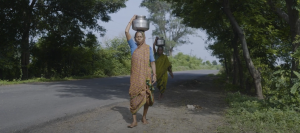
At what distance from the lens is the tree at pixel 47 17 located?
17594 mm

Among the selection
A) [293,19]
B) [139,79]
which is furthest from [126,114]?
[293,19]

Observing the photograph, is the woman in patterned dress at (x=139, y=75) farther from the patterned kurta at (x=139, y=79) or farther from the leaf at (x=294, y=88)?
the leaf at (x=294, y=88)

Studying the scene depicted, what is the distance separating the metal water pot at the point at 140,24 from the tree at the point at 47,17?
14306mm

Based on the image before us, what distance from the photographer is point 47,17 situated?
65.0ft

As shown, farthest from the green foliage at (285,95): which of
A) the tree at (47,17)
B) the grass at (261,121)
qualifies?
the tree at (47,17)

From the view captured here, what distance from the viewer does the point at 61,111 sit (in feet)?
22.9

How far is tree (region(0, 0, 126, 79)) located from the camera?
17594 millimetres

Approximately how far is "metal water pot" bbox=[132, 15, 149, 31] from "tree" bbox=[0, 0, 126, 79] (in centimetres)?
1431

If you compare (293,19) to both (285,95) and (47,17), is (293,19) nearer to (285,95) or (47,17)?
(285,95)

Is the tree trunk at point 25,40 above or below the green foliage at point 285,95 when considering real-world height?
above

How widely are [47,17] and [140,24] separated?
53.4 feet

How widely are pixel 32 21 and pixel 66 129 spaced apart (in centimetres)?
1589

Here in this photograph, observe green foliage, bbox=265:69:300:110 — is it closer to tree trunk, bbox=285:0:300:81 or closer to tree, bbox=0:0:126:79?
tree trunk, bbox=285:0:300:81

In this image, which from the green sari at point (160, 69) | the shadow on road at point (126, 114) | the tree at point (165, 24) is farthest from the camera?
the tree at point (165, 24)
